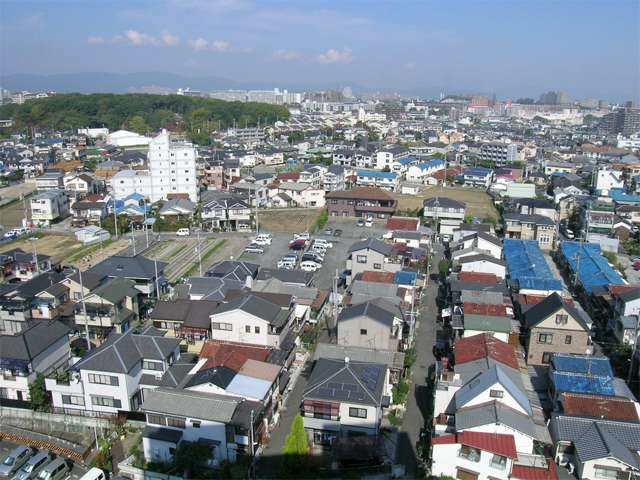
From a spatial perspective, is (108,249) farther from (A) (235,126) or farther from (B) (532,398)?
(A) (235,126)

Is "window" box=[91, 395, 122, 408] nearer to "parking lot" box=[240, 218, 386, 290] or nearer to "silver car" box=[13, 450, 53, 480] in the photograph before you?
"silver car" box=[13, 450, 53, 480]

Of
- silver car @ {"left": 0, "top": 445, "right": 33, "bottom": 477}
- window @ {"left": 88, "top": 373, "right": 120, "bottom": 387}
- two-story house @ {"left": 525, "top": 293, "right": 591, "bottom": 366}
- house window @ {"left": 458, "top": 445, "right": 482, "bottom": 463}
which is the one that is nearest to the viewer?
house window @ {"left": 458, "top": 445, "right": 482, "bottom": 463}

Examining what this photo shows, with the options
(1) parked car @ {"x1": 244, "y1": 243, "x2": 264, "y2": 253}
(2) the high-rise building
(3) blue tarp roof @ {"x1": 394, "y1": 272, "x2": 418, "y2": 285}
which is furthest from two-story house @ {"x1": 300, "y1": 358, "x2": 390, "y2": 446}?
(2) the high-rise building

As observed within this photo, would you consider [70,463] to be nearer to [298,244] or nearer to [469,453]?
[469,453]

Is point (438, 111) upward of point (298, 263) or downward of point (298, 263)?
upward

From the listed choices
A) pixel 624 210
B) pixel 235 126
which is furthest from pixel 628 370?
pixel 235 126

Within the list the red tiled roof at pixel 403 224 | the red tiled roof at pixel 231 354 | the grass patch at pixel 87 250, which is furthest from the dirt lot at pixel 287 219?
the red tiled roof at pixel 231 354

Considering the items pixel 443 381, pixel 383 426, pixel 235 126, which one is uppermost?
pixel 235 126

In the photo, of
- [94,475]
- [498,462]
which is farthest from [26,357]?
[498,462]
